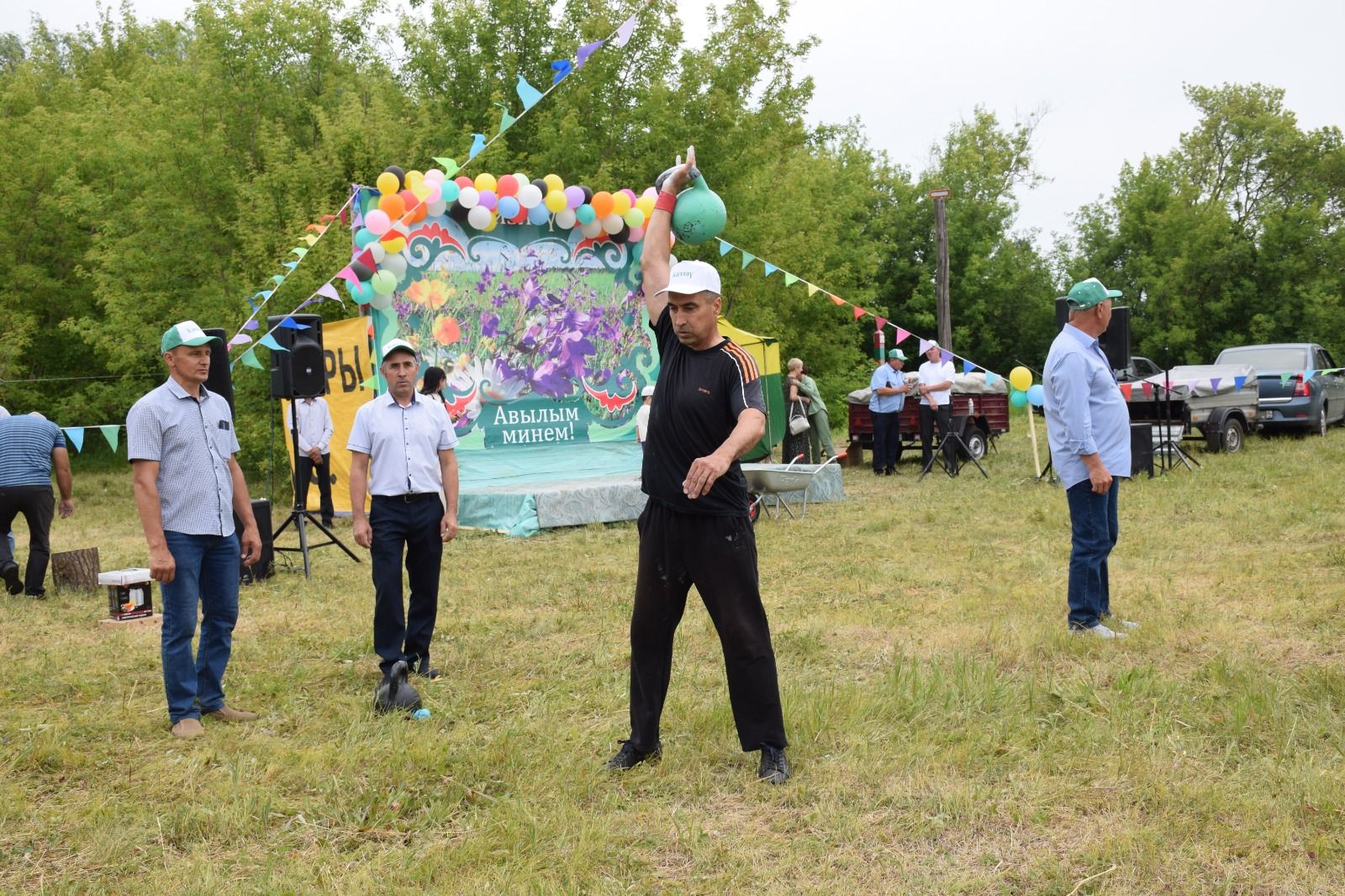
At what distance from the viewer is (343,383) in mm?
14180

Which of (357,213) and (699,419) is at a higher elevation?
(357,213)

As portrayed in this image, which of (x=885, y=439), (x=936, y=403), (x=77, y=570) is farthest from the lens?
(x=885, y=439)

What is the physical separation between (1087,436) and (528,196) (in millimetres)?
9121

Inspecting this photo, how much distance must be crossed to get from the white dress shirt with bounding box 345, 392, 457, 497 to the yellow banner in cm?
787

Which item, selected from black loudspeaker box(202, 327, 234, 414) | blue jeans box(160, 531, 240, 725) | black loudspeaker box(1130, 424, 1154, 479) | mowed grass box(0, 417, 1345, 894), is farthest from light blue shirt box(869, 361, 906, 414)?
blue jeans box(160, 531, 240, 725)

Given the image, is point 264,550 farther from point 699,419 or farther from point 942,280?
point 942,280

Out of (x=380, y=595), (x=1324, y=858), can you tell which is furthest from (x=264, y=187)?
(x=1324, y=858)

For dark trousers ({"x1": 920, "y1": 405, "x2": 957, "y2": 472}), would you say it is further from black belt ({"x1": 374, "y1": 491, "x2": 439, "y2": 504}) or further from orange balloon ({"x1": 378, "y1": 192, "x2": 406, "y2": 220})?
black belt ({"x1": 374, "y1": 491, "x2": 439, "y2": 504})

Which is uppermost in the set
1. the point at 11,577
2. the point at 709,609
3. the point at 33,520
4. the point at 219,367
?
the point at 219,367

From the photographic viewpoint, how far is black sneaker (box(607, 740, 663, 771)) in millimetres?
4594

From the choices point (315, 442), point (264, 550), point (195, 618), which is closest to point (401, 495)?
point (195, 618)

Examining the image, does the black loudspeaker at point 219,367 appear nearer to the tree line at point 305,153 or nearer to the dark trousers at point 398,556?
the dark trousers at point 398,556

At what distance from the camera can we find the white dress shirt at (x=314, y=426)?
43.2ft

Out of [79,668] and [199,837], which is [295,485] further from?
[199,837]
